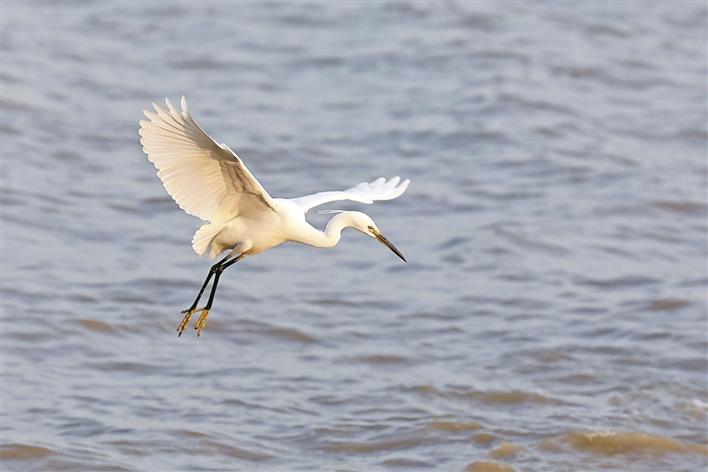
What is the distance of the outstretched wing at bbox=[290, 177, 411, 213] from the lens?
8163 mm

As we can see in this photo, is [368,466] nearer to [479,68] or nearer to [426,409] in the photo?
[426,409]

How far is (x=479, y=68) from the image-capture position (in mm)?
18250

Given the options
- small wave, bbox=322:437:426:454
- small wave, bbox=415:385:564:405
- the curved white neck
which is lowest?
small wave, bbox=322:437:426:454

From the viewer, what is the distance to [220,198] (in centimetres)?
762

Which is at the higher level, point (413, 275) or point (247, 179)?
point (247, 179)

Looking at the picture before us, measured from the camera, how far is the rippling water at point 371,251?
1006cm

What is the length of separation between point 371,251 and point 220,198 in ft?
19.1

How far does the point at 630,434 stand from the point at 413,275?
10.5 feet

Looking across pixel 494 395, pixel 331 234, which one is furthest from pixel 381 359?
pixel 331 234

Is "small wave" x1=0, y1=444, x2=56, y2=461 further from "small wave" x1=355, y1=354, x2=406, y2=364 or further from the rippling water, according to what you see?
"small wave" x1=355, y1=354, x2=406, y2=364

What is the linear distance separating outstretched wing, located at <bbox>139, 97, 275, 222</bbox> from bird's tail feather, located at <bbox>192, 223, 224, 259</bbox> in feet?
0.29

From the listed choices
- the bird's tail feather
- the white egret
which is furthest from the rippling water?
the white egret

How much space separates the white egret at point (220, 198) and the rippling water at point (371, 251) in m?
2.20

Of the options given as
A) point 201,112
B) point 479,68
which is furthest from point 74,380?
point 479,68
